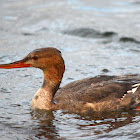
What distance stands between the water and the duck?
0.60ft

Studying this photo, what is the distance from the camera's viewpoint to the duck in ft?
22.8

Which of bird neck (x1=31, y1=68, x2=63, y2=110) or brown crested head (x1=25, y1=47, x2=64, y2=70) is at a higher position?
brown crested head (x1=25, y1=47, x2=64, y2=70)

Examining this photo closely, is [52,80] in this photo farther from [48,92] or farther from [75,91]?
[75,91]

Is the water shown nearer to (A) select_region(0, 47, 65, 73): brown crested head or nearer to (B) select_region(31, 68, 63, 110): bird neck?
(B) select_region(31, 68, 63, 110): bird neck

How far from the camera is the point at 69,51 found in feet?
35.3

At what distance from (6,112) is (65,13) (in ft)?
26.2

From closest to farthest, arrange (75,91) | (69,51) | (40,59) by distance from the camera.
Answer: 1. (40,59)
2. (75,91)
3. (69,51)

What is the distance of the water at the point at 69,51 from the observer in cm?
635

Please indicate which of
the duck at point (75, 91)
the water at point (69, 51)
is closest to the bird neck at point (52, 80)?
the duck at point (75, 91)

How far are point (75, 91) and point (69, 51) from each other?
3.77 metres

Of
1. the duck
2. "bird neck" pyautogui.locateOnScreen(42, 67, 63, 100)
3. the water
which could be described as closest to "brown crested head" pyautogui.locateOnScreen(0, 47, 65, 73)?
the duck

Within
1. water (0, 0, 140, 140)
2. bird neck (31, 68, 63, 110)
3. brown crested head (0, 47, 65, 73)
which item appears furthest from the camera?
bird neck (31, 68, 63, 110)

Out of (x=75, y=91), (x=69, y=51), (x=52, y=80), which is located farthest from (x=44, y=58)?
(x=69, y=51)

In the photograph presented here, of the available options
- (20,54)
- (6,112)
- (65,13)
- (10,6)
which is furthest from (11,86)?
(10,6)
